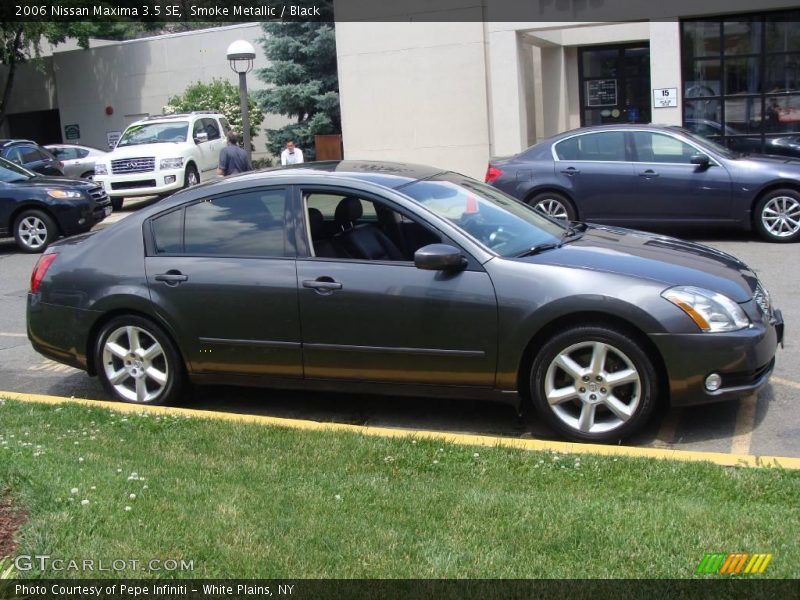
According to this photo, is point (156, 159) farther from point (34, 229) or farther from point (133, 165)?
point (34, 229)

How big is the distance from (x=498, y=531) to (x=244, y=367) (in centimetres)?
274

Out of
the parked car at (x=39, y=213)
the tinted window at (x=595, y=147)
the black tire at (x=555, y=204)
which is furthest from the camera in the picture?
the parked car at (x=39, y=213)

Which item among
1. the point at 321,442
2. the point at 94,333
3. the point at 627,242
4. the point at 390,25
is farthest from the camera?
the point at 390,25

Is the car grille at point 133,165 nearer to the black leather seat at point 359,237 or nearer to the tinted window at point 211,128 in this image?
the tinted window at point 211,128

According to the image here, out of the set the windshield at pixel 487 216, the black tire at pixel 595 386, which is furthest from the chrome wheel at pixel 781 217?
the black tire at pixel 595 386

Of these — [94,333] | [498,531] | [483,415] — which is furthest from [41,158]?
[498,531]

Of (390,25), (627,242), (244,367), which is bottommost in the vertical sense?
(244,367)

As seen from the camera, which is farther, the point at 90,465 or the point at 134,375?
the point at 134,375

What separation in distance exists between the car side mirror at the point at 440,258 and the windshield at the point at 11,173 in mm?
12335

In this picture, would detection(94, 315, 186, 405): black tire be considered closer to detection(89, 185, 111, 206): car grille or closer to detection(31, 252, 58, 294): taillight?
detection(31, 252, 58, 294): taillight

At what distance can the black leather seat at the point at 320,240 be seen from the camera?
A: 6.09 metres

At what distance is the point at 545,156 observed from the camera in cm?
1303

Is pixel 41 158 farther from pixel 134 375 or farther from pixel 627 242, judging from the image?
pixel 627 242

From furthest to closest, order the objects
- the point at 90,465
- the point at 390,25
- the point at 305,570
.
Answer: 1. the point at 390,25
2. the point at 90,465
3. the point at 305,570
